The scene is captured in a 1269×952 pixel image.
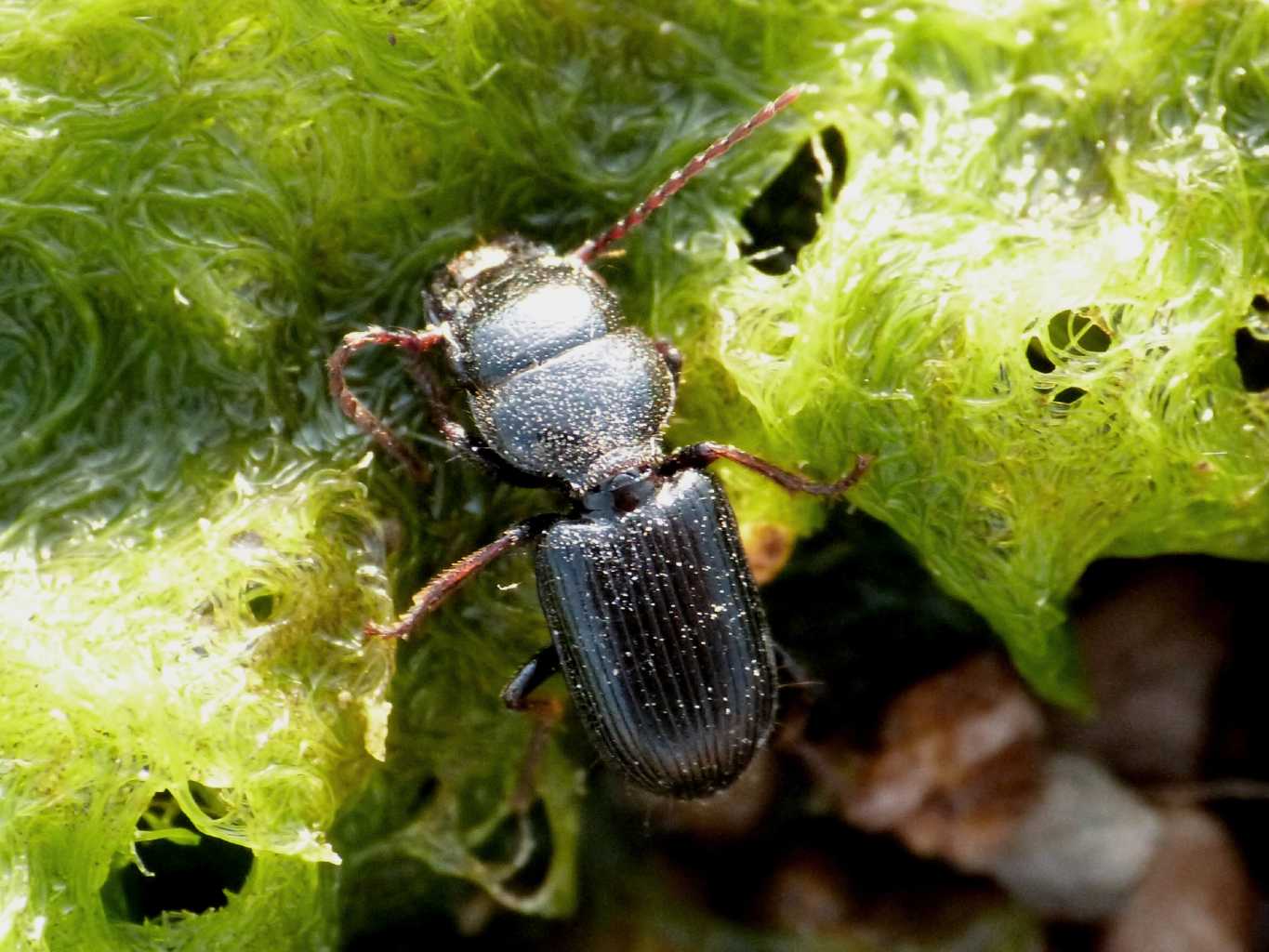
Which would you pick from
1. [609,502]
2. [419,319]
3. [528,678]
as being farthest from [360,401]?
[528,678]

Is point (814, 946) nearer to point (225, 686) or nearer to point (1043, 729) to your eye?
point (1043, 729)

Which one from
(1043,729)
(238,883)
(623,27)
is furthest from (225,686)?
(1043,729)

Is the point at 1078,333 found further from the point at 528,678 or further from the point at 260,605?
the point at 260,605

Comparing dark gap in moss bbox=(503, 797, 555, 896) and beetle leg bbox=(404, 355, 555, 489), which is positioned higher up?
beetle leg bbox=(404, 355, 555, 489)

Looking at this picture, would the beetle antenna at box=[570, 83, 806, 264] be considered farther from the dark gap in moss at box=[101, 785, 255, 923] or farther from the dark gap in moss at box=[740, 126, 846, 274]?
the dark gap in moss at box=[101, 785, 255, 923]

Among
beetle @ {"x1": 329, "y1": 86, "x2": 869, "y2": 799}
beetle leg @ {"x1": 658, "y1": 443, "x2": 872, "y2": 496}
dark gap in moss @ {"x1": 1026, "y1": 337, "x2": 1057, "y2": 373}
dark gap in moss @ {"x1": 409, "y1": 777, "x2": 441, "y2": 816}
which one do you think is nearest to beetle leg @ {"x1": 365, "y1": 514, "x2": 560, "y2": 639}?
beetle @ {"x1": 329, "y1": 86, "x2": 869, "y2": 799}

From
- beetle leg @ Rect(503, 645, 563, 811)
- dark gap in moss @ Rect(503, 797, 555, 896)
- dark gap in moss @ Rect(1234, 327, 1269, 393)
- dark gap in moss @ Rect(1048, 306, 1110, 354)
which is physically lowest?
dark gap in moss @ Rect(503, 797, 555, 896)
